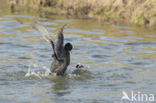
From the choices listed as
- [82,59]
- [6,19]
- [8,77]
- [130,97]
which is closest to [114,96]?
[130,97]

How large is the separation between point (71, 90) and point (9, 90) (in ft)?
4.16

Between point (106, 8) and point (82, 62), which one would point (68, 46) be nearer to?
point (82, 62)

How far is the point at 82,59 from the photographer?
36.3 feet

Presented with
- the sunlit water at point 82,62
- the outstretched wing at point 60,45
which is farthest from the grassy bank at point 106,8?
the outstretched wing at point 60,45

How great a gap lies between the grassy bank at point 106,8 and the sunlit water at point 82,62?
77 centimetres

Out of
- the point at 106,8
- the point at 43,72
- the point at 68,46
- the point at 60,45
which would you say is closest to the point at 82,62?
the point at 43,72

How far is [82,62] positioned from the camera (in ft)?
35.1

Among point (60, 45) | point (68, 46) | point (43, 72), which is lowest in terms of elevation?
point (43, 72)

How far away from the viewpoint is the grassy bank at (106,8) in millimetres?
15812

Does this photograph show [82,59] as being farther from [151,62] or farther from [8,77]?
[8,77]

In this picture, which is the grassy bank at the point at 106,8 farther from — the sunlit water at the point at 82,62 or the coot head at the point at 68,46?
the coot head at the point at 68,46

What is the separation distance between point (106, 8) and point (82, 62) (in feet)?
23.1

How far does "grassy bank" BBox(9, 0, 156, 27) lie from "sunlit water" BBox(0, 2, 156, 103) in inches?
30.3

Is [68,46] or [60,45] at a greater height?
[60,45]
